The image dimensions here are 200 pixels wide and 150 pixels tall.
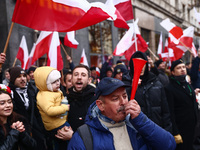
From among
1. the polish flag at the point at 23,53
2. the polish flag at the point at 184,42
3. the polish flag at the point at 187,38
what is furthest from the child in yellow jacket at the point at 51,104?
the polish flag at the point at 187,38

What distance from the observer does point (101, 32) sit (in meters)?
14.0

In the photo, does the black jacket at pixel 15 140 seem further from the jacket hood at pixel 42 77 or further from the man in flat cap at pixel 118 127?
the man in flat cap at pixel 118 127

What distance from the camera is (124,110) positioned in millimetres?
1739

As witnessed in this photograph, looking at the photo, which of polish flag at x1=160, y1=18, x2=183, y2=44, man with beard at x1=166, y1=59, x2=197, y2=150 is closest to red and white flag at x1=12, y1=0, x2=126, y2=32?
man with beard at x1=166, y1=59, x2=197, y2=150

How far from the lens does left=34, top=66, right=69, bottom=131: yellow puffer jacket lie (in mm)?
3066

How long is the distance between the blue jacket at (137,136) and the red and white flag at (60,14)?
1.57 meters

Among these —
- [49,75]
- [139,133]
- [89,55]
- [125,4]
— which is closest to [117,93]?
[139,133]

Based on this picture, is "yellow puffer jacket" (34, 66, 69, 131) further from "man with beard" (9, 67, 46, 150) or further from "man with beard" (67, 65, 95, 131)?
"man with beard" (9, 67, 46, 150)

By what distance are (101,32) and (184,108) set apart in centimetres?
1078

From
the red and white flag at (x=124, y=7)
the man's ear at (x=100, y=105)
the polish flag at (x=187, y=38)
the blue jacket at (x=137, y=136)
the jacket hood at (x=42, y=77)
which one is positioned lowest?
the blue jacket at (x=137, y=136)

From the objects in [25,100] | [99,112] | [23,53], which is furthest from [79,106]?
[23,53]

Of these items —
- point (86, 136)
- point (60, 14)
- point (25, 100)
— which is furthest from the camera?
point (25, 100)

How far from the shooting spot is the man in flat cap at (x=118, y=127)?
5.41 feet

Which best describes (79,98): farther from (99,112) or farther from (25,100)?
(25,100)
